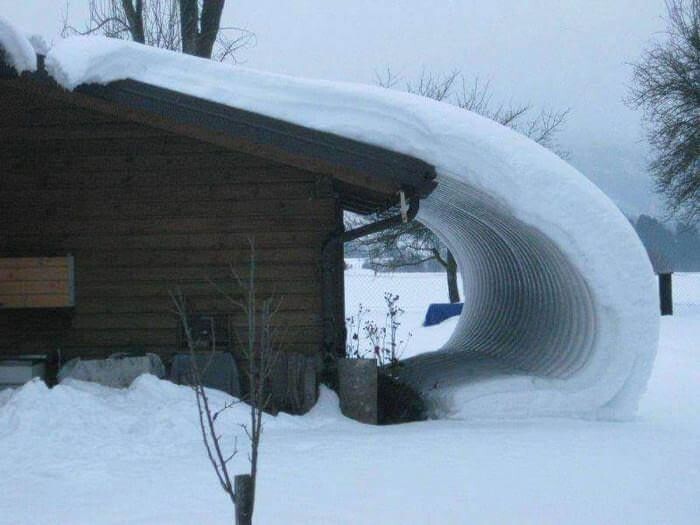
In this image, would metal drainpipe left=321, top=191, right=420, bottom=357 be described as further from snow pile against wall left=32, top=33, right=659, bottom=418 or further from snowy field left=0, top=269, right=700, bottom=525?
snow pile against wall left=32, top=33, right=659, bottom=418

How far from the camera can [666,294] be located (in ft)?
84.8

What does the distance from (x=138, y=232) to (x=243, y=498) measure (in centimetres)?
587

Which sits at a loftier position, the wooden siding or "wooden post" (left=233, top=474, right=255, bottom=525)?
the wooden siding

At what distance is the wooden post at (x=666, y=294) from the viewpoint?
25.7 m

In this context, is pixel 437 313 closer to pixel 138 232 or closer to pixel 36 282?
pixel 138 232

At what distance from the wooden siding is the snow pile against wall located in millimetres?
1114

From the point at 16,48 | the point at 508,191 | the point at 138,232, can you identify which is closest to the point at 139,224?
the point at 138,232

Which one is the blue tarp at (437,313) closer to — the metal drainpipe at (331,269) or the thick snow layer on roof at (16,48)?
the metal drainpipe at (331,269)

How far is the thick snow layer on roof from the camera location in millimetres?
7211

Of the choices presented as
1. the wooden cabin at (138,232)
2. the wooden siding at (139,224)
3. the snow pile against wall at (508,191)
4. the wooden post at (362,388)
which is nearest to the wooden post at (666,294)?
the snow pile against wall at (508,191)

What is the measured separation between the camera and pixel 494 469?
623 centimetres

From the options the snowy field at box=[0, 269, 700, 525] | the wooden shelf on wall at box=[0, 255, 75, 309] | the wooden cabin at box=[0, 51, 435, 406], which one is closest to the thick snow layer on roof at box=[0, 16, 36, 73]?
the wooden cabin at box=[0, 51, 435, 406]

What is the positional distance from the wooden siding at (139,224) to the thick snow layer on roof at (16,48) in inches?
67.3

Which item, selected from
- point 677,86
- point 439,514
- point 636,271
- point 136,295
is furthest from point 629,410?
point 677,86
